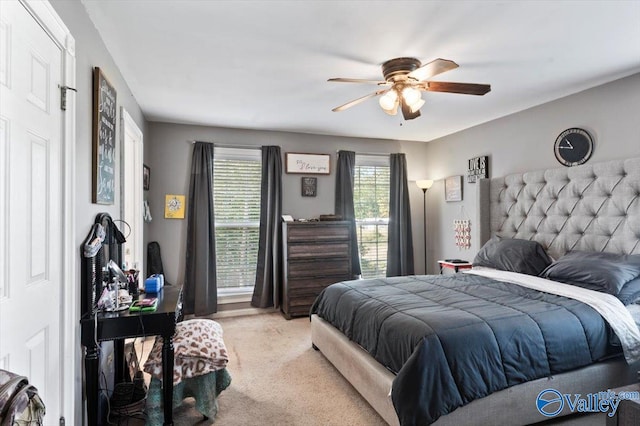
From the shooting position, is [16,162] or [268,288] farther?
[268,288]

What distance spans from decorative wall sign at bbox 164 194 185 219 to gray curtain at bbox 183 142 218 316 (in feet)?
0.28

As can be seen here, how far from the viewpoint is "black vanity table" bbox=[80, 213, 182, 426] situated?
Result: 6.10 ft

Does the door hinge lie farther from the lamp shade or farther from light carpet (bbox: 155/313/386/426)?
the lamp shade

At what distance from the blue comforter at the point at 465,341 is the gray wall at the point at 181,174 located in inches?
95.3

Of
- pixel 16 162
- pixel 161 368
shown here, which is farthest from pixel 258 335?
pixel 16 162

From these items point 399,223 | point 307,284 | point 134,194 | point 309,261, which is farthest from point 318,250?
point 134,194

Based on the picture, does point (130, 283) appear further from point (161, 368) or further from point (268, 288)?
point (268, 288)

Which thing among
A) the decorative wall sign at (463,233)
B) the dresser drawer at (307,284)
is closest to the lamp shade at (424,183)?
the decorative wall sign at (463,233)

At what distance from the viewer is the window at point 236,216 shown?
4.60 m

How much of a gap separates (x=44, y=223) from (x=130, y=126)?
6.44 feet

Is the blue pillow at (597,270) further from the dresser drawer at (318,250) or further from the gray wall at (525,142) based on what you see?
the dresser drawer at (318,250)

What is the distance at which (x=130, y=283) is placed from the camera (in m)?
2.41

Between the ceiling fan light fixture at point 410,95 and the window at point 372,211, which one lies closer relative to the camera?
the ceiling fan light fixture at point 410,95

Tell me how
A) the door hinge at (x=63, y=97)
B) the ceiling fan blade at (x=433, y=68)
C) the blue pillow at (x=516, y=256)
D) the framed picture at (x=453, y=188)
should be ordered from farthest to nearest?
the framed picture at (x=453, y=188) → the blue pillow at (x=516, y=256) → the ceiling fan blade at (x=433, y=68) → the door hinge at (x=63, y=97)
